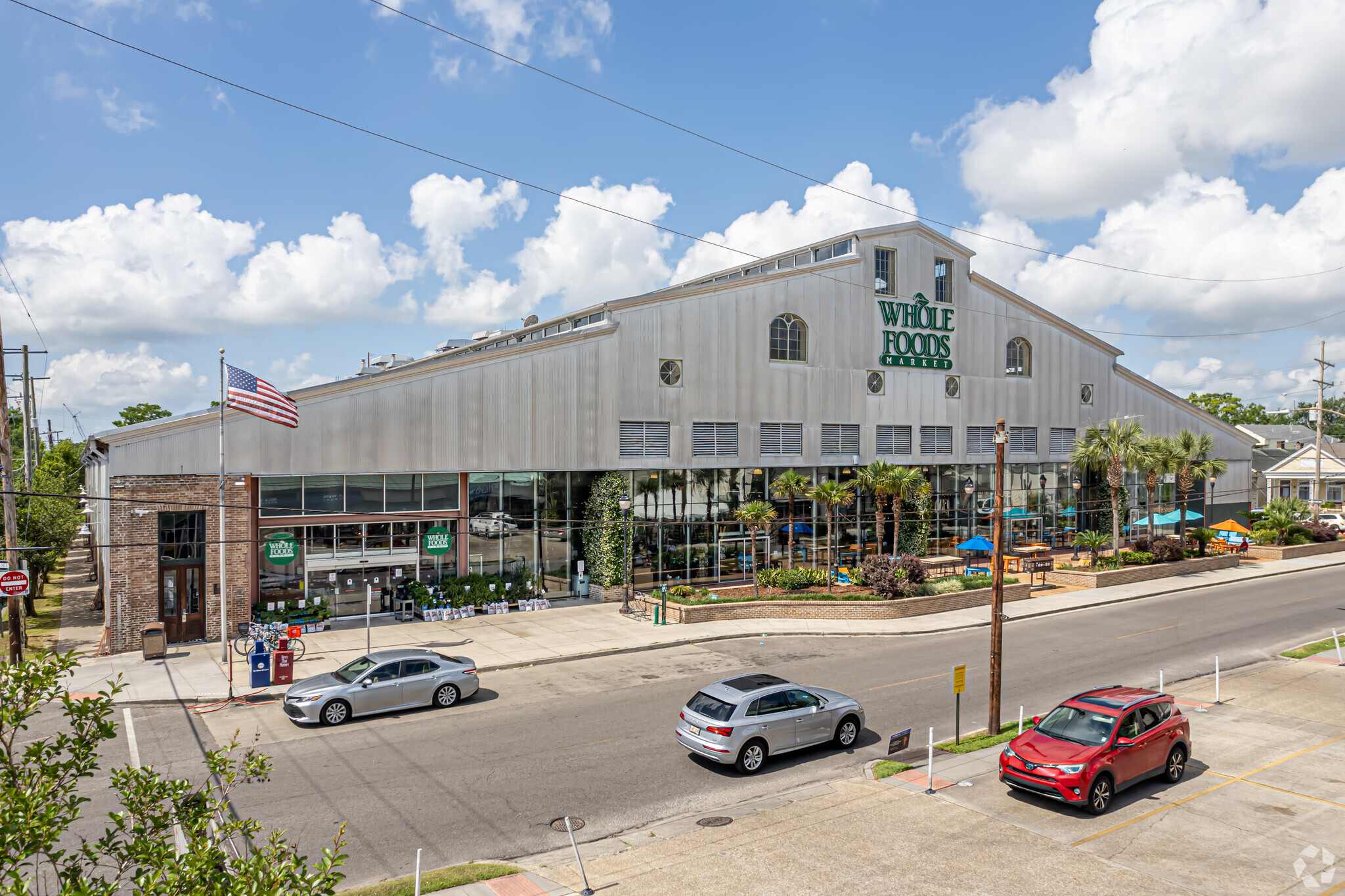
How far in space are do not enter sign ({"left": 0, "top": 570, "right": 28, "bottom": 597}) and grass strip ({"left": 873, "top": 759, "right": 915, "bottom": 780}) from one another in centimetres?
2104

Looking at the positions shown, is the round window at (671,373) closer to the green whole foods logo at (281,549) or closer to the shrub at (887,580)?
the shrub at (887,580)

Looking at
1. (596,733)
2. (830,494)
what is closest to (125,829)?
(596,733)

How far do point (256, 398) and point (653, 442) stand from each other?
16221 mm

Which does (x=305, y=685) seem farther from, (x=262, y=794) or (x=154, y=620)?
(x=154, y=620)

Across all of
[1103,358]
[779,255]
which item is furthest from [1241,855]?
[1103,358]

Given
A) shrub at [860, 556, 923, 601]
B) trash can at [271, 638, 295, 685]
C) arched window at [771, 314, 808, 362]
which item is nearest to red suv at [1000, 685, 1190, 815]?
shrub at [860, 556, 923, 601]

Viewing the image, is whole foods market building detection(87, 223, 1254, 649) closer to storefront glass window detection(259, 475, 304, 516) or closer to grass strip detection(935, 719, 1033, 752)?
storefront glass window detection(259, 475, 304, 516)

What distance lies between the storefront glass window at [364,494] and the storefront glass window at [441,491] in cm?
171

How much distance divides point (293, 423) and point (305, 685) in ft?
31.2

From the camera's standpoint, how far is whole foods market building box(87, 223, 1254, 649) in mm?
27250

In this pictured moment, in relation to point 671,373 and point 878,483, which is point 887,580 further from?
point 671,373

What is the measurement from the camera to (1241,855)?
12133mm

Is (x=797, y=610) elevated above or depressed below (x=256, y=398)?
below

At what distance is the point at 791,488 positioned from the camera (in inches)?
1491
